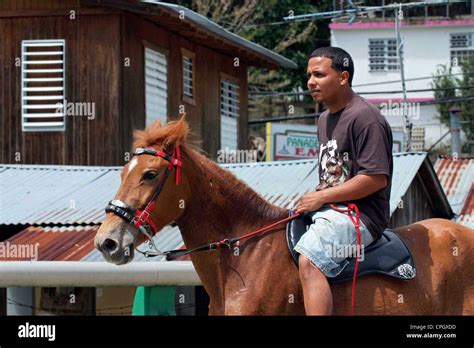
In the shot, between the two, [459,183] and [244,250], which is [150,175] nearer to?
[244,250]

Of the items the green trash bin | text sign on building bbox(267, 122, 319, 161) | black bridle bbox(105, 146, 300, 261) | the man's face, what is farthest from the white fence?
text sign on building bbox(267, 122, 319, 161)

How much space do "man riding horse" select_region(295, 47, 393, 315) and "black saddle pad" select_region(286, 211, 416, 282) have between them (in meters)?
0.07

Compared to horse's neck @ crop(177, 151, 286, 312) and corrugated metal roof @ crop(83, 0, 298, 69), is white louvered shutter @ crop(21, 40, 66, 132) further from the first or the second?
horse's neck @ crop(177, 151, 286, 312)

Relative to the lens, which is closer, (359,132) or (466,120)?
(359,132)

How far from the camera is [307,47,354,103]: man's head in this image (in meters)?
6.90

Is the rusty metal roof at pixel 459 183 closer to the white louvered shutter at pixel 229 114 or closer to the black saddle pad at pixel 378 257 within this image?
the white louvered shutter at pixel 229 114

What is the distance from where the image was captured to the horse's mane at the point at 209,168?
678 cm

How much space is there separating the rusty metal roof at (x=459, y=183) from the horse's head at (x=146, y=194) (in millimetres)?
13982

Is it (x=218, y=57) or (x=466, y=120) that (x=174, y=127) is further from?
(x=466, y=120)

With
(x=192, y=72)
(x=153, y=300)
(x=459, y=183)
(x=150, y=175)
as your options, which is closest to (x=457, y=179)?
(x=459, y=183)

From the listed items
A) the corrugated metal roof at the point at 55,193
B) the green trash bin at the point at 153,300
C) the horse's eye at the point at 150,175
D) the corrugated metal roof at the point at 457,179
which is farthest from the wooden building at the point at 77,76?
the horse's eye at the point at 150,175

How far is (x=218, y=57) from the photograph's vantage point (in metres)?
26.3
